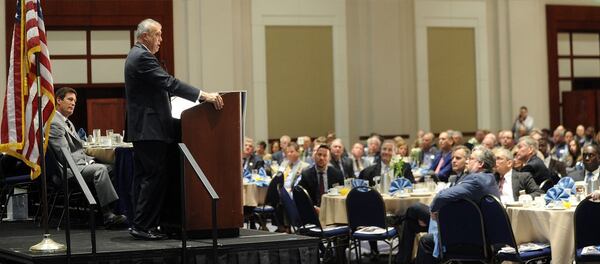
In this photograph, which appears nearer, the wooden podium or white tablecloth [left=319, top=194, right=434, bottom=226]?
the wooden podium

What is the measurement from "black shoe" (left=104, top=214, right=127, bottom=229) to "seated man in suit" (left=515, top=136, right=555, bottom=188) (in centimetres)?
479

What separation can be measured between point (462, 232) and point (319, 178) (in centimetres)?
388

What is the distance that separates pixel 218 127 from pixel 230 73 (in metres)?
13.8

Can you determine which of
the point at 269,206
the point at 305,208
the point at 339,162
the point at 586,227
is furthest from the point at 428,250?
the point at 339,162

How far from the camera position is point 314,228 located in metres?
11.3

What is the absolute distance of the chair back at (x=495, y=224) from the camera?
28.7 feet

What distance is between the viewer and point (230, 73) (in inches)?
839

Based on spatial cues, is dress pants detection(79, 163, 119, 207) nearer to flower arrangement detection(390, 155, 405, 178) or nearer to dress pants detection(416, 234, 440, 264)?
dress pants detection(416, 234, 440, 264)

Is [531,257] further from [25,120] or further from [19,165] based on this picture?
[19,165]

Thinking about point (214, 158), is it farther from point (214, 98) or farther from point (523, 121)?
point (523, 121)

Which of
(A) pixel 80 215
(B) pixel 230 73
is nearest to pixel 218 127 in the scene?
(A) pixel 80 215

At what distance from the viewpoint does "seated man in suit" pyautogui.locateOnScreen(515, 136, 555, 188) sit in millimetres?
11617

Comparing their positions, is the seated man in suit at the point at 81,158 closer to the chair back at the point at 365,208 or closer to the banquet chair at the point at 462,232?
the chair back at the point at 365,208

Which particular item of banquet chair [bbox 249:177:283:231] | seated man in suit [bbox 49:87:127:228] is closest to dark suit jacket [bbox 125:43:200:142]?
seated man in suit [bbox 49:87:127:228]
